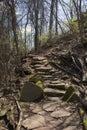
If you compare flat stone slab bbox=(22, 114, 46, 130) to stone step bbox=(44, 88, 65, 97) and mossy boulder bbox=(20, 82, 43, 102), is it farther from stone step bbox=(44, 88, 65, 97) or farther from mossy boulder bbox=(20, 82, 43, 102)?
stone step bbox=(44, 88, 65, 97)

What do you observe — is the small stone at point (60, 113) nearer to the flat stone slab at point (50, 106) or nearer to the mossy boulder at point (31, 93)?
the flat stone slab at point (50, 106)

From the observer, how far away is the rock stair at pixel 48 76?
794 cm

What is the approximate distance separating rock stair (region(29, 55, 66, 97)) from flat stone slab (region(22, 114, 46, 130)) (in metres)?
1.59

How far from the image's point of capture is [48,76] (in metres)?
9.91

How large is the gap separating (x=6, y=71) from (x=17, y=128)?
329 cm

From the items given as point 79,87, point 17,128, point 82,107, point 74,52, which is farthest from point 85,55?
point 17,128

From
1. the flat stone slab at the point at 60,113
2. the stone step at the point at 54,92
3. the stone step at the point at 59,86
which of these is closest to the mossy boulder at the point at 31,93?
the stone step at the point at 54,92

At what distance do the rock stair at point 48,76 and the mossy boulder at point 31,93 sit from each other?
0.93 feet

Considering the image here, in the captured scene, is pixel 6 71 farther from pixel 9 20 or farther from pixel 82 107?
pixel 82 107

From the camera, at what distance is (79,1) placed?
12.4 m

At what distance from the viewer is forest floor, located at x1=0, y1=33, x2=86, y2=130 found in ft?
19.4

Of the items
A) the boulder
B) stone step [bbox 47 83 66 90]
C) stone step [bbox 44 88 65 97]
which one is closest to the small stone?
the boulder

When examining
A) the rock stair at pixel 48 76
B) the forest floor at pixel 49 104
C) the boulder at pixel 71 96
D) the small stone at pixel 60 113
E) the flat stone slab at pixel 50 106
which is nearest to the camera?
the forest floor at pixel 49 104

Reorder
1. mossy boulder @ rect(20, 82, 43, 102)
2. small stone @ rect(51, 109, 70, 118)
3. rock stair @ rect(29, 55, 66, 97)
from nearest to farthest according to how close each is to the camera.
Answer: small stone @ rect(51, 109, 70, 118), mossy boulder @ rect(20, 82, 43, 102), rock stair @ rect(29, 55, 66, 97)
